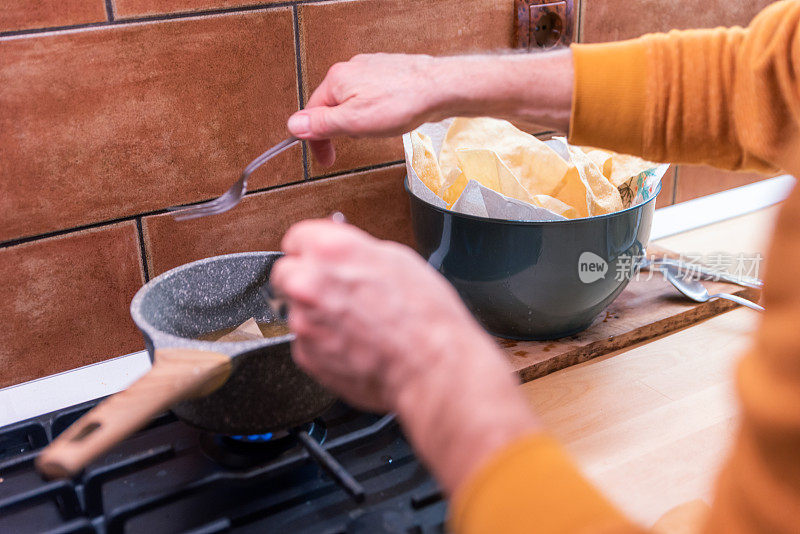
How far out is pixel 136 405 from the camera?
49 centimetres

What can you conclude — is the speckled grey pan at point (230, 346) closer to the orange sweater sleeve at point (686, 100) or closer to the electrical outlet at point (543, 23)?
the orange sweater sleeve at point (686, 100)

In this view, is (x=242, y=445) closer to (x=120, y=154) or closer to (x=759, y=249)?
(x=120, y=154)

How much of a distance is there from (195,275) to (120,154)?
162mm

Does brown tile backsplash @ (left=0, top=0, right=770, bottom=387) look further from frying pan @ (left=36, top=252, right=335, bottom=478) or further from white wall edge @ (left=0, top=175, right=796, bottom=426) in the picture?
frying pan @ (left=36, top=252, right=335, bottom=478)

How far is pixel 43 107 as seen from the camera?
0.71 meters

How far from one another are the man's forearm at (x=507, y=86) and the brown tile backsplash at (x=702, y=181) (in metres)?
0.58

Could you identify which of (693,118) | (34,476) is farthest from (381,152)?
(34,476)

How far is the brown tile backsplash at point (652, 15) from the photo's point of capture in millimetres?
1017

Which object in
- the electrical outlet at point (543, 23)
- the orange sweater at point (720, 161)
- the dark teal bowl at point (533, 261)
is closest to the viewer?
the orange sweater at point (720, 161)

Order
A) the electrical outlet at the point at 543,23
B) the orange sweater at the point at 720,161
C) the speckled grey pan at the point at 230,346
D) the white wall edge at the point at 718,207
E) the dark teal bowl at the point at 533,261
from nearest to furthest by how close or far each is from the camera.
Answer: the orange sweater at the point at 720,161
the speckled grey pan at the point at 230,346
the dark teal bowl at the point at 533,261
the electrical outlet at the point at 543,23
the white wall edge at the point at 718,207

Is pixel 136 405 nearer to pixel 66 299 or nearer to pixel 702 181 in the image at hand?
pixel 66 299

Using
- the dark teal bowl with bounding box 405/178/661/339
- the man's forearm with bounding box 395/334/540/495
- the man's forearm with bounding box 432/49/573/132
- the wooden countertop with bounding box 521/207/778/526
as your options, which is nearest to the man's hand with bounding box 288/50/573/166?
the man's forearm with bounding box 432/49/573/132

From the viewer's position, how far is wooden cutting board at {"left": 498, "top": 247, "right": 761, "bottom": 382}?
844mm

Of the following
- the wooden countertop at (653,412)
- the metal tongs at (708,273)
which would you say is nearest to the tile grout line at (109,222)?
the wooden countertop at (653,412)
